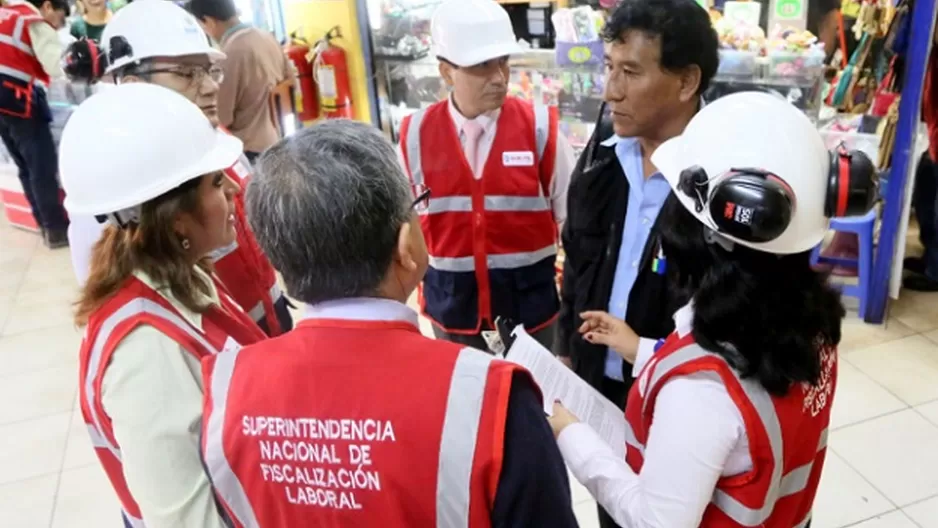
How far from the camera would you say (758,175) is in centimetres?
111

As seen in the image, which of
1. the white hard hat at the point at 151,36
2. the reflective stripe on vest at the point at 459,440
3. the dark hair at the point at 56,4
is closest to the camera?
the reflective stripe on vest at the point at 459,440

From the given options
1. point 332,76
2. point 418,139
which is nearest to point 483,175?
point 418,139

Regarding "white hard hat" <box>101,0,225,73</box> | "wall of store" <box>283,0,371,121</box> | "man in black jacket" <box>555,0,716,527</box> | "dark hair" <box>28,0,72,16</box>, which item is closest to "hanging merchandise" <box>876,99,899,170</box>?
"man in black jacket" <box>555,0,716,527</box>

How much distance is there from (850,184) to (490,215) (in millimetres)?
1259

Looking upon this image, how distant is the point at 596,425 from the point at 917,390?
240 cm

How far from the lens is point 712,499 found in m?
1.23

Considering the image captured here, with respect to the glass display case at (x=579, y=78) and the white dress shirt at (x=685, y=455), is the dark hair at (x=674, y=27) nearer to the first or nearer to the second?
the white dress shirt at (x=685, y=455)

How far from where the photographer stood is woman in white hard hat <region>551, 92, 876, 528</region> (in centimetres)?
112

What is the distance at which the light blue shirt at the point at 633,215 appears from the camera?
172cm

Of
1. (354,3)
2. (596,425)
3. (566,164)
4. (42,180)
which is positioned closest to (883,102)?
(566,164)

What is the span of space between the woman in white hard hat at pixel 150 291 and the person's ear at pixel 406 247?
0.42 meters

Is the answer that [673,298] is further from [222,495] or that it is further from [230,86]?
[230,86]

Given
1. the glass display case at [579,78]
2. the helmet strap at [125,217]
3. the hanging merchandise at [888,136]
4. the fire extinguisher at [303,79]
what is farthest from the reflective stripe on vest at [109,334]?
the fire extinguisher at [303,79]

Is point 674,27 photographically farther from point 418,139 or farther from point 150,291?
point 150,291
